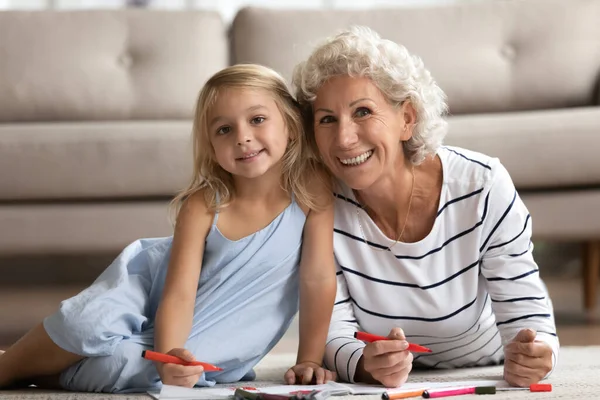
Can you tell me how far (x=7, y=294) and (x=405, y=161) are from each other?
6.50ft

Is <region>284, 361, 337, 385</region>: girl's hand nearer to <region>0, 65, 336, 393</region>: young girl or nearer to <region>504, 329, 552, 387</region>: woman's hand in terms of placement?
<region>0, 65, 336, 393</region>: young girl

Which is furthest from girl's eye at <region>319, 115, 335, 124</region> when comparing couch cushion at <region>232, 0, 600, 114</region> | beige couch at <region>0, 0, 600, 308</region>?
couch cushion at <region>232, 0, 600, 114</region>

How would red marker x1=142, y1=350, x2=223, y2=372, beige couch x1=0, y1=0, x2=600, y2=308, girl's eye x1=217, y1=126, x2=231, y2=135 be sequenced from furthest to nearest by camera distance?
beige couch x1=0, y1=0, x2=600, y2=308 → girl's eye x1=217, y1=126, x2=231, y2=135 → red marker x1=142, y1=350, x2=223, y2=372

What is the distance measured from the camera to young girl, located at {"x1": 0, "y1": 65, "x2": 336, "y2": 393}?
146cm

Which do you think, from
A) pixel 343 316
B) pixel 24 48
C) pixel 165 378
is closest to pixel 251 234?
pixel 343 316

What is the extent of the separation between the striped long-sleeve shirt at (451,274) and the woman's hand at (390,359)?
124 millimetres

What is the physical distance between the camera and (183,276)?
1.49 m

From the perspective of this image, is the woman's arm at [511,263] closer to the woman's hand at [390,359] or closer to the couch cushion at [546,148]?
the woman's hand at [390,359]

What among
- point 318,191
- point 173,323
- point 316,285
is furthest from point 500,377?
point 173,323

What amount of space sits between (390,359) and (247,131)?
1.50ft

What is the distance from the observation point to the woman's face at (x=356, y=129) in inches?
57.7

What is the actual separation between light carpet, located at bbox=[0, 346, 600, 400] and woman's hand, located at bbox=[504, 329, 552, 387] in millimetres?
34

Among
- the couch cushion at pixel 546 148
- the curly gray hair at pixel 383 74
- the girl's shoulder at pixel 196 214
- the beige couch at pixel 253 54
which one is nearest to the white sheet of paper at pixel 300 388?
the girl's shoulder at pixel 196 214

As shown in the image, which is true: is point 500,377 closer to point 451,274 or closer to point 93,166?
point 451,274
